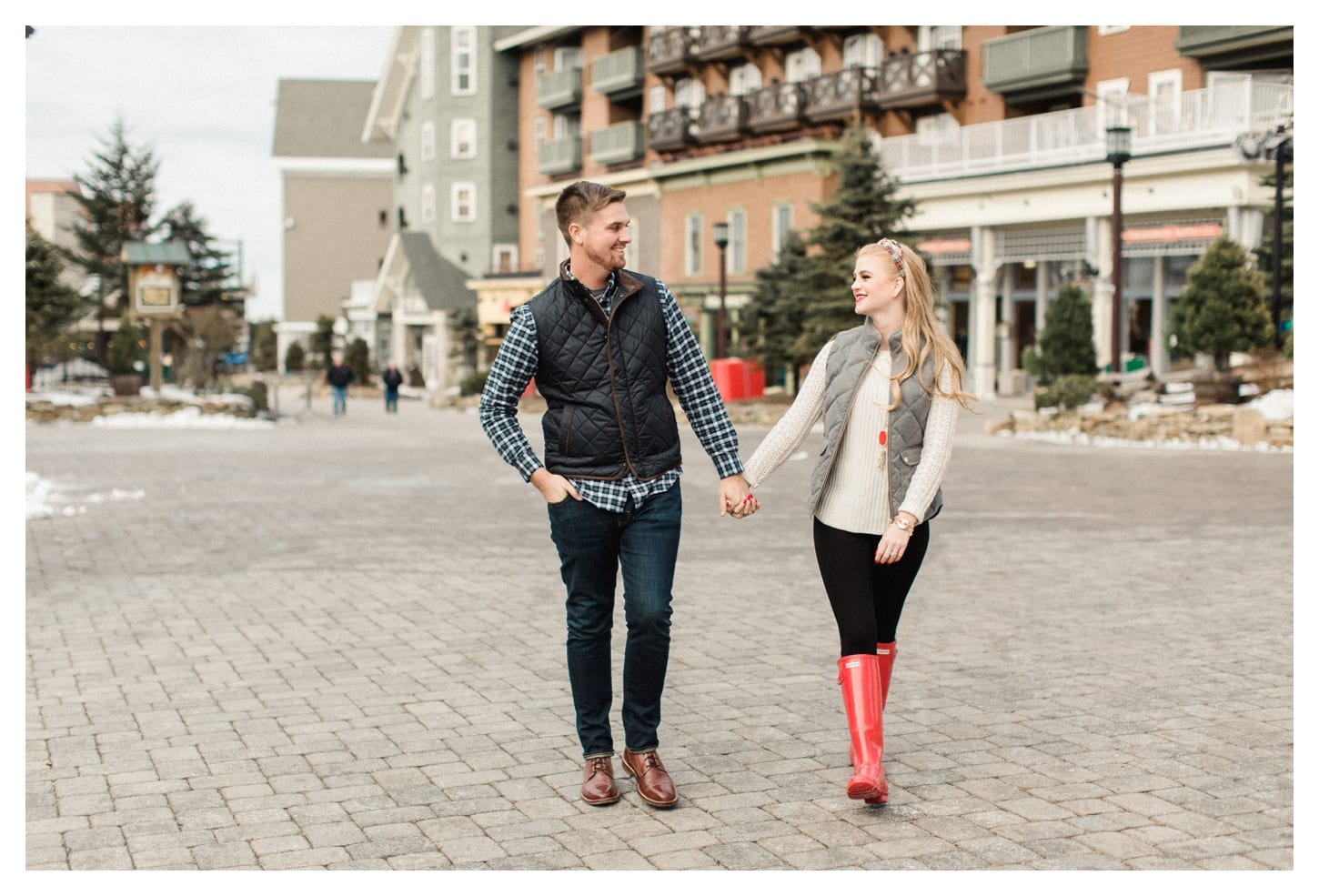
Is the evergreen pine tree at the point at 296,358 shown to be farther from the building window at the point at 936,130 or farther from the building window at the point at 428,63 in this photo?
the building window at the point at 936,130

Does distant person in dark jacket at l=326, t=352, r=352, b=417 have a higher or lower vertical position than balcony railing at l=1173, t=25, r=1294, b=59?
lower

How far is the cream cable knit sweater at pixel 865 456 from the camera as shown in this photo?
16.8 feet

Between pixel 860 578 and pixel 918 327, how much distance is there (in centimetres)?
85

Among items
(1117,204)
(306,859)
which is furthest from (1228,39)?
(306,859)

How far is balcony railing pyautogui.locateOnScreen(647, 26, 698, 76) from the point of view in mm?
45781

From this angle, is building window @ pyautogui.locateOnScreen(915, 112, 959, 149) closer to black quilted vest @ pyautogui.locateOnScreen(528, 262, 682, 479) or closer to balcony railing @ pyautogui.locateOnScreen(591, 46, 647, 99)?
balcony railing @ pyautogui.locateOnScreen(591, 46, 647, 99)

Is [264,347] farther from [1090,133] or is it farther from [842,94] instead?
[1090,133]

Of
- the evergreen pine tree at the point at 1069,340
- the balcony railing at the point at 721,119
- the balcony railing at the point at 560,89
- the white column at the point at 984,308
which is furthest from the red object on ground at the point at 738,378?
the balcony railing at the point at 560,89

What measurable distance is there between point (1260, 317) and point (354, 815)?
21.0 meters

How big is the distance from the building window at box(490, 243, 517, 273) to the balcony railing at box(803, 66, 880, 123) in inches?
859

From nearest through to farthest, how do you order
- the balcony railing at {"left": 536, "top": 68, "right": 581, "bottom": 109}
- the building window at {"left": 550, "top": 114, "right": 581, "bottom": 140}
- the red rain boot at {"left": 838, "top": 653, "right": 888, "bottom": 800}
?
the red rain boot at {"left": 838, "top": 653, "right": 888, "bottom": 800} → the balcony railing at {"left": 536, "top": 68, "right": 581, "bottom": 109} → the building window at {"left": 550, "top": 114, "right": 581, "bottom": 140}

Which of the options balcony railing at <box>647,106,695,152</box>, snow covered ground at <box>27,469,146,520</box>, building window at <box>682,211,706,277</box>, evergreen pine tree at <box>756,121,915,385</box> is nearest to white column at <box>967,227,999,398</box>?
evergreen pine tree at <box>756,121,915,385</box>

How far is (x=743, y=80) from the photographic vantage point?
4547 cm

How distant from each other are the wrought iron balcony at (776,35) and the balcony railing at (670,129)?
3.50 meters
